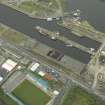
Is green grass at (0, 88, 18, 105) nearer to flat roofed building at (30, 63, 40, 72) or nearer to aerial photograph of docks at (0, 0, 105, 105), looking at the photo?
aerial photograph of docks at (0, 0, 105, 105)

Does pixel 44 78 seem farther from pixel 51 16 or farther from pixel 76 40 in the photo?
pixel 51 16

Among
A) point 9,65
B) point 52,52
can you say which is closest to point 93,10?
point 52,52

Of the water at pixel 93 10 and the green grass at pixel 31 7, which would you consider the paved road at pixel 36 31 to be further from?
the water at pixel 93 10

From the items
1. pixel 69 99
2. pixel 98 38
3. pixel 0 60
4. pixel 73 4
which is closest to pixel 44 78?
pixel 69 99

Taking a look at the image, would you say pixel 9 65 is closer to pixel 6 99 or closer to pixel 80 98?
pixel 6 99

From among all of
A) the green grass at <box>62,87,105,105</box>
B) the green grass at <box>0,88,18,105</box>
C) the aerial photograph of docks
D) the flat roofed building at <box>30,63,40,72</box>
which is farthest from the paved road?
the green grass at <box>0,88,18,105</box>

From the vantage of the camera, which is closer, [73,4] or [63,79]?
[63,79]
